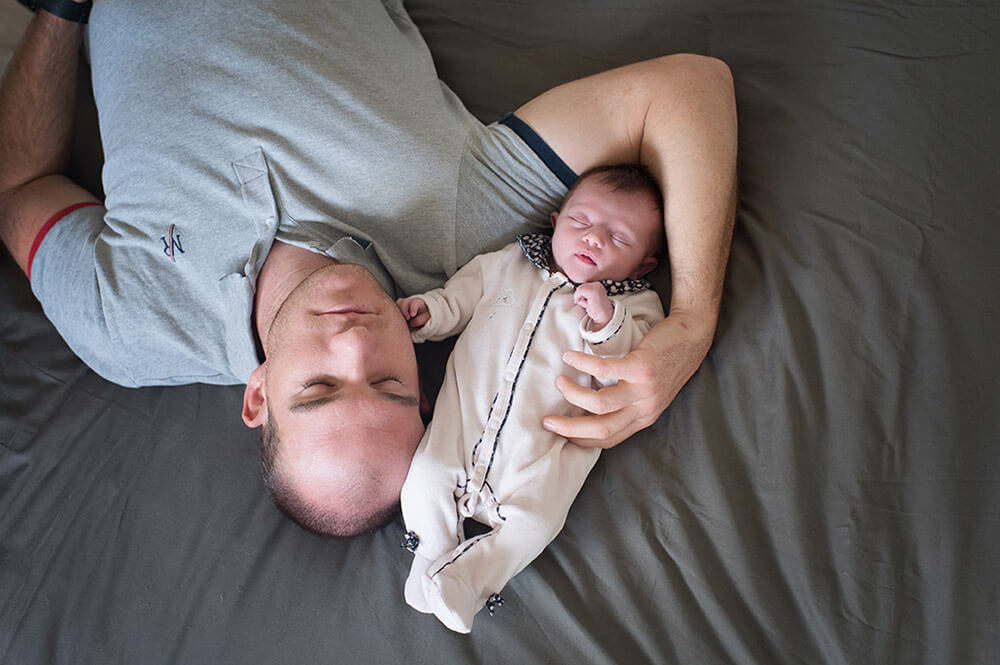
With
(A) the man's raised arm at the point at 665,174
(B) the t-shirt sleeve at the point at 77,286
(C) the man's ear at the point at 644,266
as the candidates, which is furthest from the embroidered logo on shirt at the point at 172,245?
(C) the man's ear at the point at 644,266

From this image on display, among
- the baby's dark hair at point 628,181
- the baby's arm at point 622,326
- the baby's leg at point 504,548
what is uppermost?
the baby's dark hair at point 628,181

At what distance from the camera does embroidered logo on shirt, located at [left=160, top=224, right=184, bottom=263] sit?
1186 millimetres

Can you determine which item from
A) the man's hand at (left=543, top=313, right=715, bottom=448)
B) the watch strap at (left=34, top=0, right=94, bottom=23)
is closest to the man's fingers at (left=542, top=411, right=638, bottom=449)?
the man's hand at (left=543, top=313, right=715, bottom=448)

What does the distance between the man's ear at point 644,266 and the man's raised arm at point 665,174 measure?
7 centimetres

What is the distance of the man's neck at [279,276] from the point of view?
3.69 feet

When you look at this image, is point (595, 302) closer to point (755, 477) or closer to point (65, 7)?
point (755, 477)

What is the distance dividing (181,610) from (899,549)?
3.62 ft

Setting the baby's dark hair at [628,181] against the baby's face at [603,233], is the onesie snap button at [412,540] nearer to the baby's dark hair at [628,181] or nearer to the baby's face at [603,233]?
the baby's face at [603,233]

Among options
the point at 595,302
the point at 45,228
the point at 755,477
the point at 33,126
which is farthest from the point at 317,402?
the point at 33,126

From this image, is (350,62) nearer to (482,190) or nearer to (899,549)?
(482,190)

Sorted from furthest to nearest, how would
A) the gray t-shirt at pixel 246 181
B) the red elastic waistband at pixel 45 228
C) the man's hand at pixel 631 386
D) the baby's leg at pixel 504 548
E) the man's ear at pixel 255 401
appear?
the red elastic waistband at pixel 45 228 → the gray t-shirt at pixel 246 181 → the man's ear at pixel 255 401 → the man's hand at pixel 631 386 → the baby's leg at pixel 504 548

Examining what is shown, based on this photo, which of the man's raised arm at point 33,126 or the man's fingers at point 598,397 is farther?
the man's raised arm at point 33,126

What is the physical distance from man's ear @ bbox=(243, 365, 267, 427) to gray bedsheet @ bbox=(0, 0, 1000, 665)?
9 cm

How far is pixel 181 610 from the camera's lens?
100 cm
